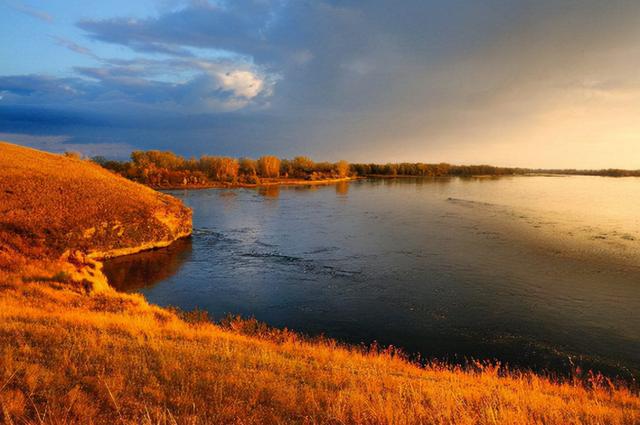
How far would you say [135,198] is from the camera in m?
26.2

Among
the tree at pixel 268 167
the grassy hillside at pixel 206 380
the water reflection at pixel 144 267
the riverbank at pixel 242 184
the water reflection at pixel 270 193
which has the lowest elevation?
the water reflection at pixel 144 267

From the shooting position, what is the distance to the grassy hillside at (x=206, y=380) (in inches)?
202

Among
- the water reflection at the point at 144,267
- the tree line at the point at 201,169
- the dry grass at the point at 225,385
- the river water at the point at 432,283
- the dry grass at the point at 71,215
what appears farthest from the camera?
the tree line at the point at 201,169

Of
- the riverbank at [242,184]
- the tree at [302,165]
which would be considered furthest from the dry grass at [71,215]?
the tree at [302,165]

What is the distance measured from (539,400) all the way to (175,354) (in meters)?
6.86

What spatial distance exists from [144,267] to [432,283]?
14741mm

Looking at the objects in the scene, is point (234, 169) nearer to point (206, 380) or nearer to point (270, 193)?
point (270, 193)

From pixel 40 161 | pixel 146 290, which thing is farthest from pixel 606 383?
pixel 40 161

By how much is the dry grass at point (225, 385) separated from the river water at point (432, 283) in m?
2.67

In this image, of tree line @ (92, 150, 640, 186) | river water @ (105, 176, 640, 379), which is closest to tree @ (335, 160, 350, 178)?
tree line @ (92, 150, 640, 186)

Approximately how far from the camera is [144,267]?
64.6ft

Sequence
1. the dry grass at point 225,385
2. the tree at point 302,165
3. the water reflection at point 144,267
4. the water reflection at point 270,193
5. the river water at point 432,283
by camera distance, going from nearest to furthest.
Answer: the dry grass at point 225,385
the river water at point 432,283
the water reflection at point 144,267
the water reflection at point 270,193
the tree at point 302,165

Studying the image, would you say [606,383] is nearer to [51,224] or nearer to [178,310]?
[178,310]

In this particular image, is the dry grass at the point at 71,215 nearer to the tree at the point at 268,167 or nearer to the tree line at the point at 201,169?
the tree line at the point at 201,169
